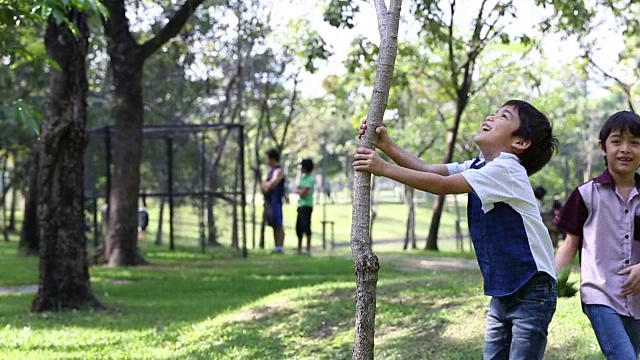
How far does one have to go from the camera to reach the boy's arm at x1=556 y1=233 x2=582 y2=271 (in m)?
4.46

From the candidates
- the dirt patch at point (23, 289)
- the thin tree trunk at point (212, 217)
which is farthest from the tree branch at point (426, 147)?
the dirt patch at point (23, 289)

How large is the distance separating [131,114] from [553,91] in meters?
17.1

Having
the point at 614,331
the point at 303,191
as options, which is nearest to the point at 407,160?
the point at 614,331

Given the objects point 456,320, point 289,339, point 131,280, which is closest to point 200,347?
point 289,339

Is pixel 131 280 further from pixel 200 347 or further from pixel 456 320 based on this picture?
pixel 456 320

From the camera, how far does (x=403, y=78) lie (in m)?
16.9

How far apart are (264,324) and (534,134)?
176 inches

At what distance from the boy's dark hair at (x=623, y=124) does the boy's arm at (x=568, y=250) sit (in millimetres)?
474

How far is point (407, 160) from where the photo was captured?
4.27m

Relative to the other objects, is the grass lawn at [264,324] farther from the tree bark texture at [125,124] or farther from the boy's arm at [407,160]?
the tree bark texture at [125,124]

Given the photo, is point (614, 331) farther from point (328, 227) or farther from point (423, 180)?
point (328, 227)

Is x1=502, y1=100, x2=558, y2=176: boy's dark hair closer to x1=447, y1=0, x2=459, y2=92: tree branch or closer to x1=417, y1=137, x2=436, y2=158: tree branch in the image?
x1=447, y1=0, x2=459, y2=92: tree branch

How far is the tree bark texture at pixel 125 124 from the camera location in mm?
14102

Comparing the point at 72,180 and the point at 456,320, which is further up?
the point at 72,180
